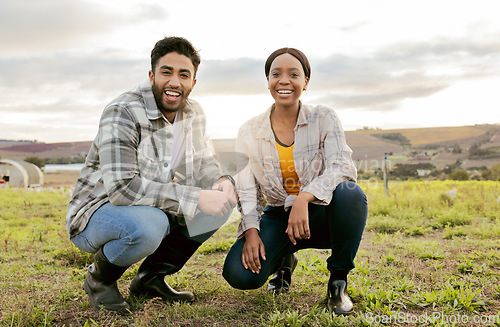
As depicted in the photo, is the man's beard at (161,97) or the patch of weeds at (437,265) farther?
the patch of weeds at (437,265)

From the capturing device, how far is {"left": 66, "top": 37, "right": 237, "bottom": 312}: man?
2.52 meters

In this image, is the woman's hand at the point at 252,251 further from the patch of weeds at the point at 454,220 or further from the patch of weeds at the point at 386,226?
the patch of weeds at the point at 454,220

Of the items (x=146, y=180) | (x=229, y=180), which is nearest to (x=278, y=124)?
(x=229, y=180)

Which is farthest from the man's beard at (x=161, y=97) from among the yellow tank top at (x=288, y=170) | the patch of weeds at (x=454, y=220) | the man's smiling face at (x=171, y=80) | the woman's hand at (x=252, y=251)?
the patch of weeds at (x=454, y=220)

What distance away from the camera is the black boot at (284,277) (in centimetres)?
303

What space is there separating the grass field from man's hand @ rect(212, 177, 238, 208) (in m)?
0.70

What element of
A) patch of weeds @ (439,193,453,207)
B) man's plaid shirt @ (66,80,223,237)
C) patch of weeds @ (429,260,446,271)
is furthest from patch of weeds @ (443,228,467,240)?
man's plaid shirt @ (66,80,223,237)

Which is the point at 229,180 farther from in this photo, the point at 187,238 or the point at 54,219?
the point at 54,219

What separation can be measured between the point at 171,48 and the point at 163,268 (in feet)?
5.05

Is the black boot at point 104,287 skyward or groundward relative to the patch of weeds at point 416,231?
skyward

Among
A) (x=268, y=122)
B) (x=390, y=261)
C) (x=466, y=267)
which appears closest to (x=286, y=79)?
(x=268, y=122)

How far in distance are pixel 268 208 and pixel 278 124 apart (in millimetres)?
632

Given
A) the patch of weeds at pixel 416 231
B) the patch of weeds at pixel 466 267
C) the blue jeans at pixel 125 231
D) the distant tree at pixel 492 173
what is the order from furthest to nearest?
the distant tree at pixel 492 173
the patch of weeds at pixel 416 231
the patch of weeds at pixel 466 267
the blue jeans at pixel 125 231

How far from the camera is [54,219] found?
23.1 ft
